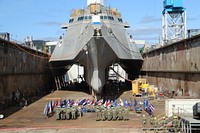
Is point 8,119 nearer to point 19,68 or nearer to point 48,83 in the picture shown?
point 19,68

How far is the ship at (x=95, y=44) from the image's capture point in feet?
72.4

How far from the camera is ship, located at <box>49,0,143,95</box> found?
22062 millimetres

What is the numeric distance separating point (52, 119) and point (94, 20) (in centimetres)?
861

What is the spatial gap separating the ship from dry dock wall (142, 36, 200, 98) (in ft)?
9.44

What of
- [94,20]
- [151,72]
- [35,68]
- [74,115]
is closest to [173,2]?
[151,72]

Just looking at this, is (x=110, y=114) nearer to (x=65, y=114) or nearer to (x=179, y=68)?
(x=65, y=114)

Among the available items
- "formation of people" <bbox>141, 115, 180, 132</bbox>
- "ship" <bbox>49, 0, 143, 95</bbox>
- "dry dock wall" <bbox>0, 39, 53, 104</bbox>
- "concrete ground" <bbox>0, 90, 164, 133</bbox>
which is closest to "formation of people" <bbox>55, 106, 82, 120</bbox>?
"concrete ground" <bbox>0, 90, 164, 133</bbox>

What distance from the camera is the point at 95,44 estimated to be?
21547 millimetres

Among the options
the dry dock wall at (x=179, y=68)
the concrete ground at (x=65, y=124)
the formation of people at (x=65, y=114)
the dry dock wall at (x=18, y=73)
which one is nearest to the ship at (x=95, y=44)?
the dry dock wall at (x=18, y=73)

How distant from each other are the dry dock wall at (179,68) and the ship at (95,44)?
9.44ft

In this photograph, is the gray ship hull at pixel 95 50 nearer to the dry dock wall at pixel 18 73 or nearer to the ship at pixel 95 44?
the ship at pixel 95 44

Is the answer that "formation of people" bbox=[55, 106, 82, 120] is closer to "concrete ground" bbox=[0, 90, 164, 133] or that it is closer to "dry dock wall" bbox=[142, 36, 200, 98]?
"concrete ground" bbox=[0, 90, 164, 133]

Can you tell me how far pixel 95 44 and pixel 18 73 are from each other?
24.8ft

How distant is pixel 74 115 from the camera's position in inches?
653
